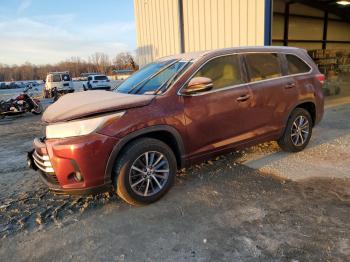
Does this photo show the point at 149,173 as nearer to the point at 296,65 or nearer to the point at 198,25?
the point at 296,65

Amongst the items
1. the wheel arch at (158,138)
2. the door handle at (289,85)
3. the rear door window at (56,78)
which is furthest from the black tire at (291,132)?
the rear door window at (56,78)

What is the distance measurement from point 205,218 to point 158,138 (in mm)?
1094

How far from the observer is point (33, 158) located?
3.72 metres

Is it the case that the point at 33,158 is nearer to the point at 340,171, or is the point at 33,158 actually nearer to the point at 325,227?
the point at 325,227

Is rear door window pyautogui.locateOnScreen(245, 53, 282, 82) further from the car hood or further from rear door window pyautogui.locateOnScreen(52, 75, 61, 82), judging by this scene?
rear door window pyautogui.locateOnScreen(52, 75, 61, 82)

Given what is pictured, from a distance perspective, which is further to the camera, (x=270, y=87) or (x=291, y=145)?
(x=291, y=145)

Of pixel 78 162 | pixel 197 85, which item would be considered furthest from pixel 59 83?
pixel 78 162

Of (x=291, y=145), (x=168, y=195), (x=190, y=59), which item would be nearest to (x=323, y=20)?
(x=291, y=145)

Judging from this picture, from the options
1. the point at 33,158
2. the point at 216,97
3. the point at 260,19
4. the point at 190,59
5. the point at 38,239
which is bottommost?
the point at 38,239

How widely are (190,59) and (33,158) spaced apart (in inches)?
92.3

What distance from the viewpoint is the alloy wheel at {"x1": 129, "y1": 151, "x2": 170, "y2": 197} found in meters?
3.47

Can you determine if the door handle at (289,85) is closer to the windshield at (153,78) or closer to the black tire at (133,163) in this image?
the windshield at (153,78)

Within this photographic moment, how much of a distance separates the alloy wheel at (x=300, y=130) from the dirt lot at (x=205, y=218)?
0.42 m

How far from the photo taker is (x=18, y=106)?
1228 centimetres
